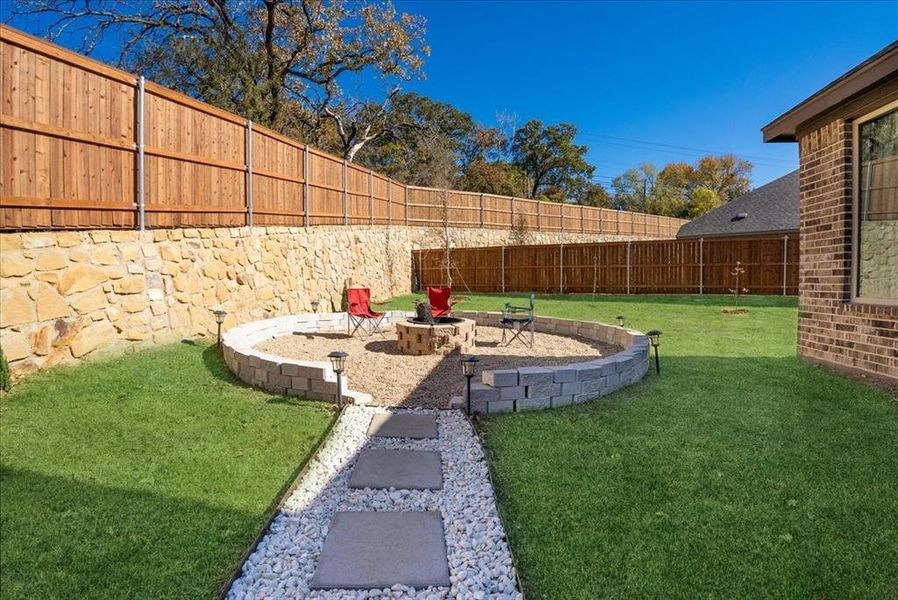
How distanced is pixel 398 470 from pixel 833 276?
5333 millimetres

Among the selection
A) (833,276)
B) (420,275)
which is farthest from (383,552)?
(420,275)

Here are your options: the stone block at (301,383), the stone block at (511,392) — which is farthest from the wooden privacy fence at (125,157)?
the stone block at (511,392)

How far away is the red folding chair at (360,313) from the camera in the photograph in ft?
30.6

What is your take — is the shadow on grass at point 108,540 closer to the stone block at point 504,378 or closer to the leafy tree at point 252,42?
the stone block at point 504,378

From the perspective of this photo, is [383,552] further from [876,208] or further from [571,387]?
[876,208]

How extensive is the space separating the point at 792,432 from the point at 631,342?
295 centimetres

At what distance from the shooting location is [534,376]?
16.6 feet

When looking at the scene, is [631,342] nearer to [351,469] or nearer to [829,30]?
[351,469]

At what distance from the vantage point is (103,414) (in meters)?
4.13

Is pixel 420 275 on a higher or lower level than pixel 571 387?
higher

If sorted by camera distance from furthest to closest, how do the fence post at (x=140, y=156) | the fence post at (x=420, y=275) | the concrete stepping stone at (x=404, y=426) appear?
the fence post at (x=420, y=275) → the fence post at (x=140, y=156) → the concrete stepping stone at (x=404, y=426)

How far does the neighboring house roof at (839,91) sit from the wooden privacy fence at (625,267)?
9049mm

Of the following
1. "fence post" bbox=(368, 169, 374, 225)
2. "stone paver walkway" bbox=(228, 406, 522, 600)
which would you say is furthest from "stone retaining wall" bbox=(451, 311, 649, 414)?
"fence post" bbox=(368, 169, 374, 225)

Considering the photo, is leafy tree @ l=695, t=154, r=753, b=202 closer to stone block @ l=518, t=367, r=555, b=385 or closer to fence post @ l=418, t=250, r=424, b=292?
fence post @ l=418, t=250, r=424, b=292
